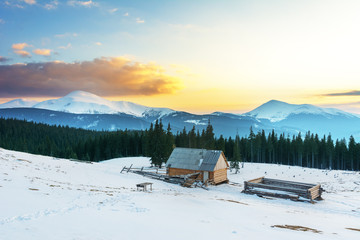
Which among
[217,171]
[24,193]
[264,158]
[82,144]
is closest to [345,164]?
[264,158]

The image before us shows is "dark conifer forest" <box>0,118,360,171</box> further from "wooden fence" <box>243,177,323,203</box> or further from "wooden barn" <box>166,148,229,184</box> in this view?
"wooden fence" <box>243,177,323,203</box>

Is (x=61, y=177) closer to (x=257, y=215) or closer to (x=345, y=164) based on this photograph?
(x=257, y=215)

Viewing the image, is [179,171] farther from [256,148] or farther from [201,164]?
[256,148]

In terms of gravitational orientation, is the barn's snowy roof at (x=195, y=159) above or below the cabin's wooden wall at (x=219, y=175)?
above

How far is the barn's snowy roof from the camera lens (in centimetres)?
3759

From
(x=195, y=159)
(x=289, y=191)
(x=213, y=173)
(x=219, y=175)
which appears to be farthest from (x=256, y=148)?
(x=289, y=191)

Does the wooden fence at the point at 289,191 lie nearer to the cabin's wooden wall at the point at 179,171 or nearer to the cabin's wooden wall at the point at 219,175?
the cabin's wooden wall at the point at 219,175

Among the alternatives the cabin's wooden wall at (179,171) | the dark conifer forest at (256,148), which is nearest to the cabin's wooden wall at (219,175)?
the cabin's wooden wall at (179,171)

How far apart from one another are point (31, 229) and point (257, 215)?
1417 cm

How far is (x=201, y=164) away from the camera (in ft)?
125

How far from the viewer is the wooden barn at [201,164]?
3719 centimetres

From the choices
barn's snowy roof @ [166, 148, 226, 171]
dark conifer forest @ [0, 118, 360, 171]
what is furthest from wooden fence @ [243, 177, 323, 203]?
dark conifer forest @ [0, 118, 360, 171]

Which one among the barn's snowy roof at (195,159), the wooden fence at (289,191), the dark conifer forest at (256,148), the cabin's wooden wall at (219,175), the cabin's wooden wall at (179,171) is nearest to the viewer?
the wooden fence at (289,191)

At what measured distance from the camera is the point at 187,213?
1524cm
